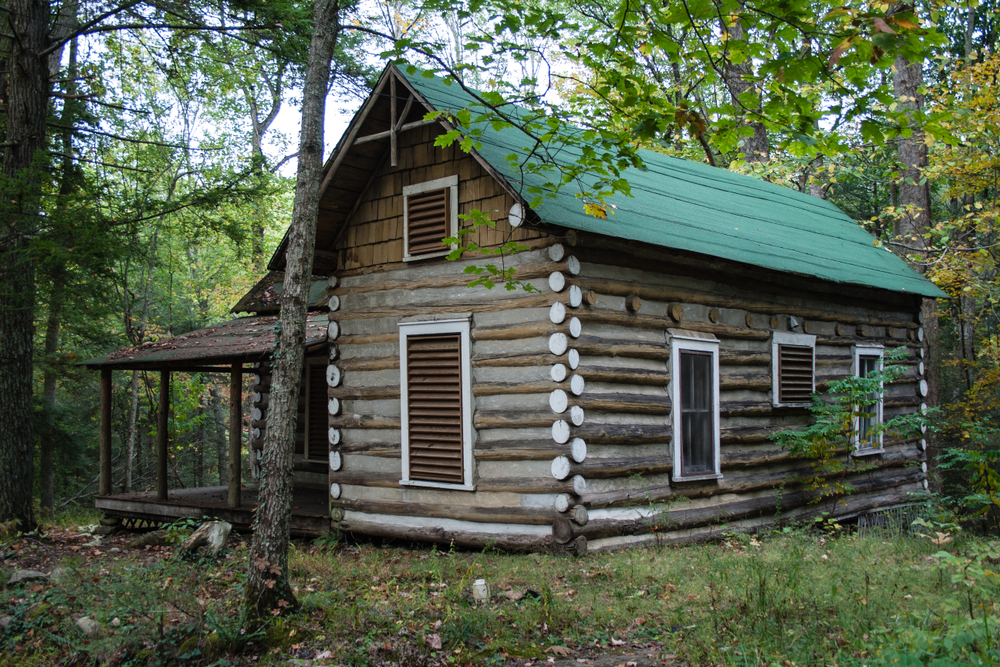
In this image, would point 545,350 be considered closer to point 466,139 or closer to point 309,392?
point 466,139

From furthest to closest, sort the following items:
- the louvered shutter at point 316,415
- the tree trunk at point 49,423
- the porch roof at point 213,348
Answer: the tree trunk at point 49,423 → the louvered shutter at point 316,415 → the porch roof at point 213,348

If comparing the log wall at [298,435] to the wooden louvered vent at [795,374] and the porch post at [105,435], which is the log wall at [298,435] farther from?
the wooden louvered vent at [795,374]

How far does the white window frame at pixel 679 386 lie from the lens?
34.9 ft

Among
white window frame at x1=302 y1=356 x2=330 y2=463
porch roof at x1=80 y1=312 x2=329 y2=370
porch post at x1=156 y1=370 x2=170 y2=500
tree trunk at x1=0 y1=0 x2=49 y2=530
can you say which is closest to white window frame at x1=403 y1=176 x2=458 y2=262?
porch roof at x1=80 y1=312 x2=329 y2=370

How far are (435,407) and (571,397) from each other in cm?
215

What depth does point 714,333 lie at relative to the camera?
452 inches

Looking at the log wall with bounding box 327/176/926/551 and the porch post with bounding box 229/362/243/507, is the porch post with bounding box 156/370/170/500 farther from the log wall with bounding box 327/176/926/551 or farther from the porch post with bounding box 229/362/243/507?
the log wall with bounding box 327/176/926/551

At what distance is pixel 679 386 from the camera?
10.8m

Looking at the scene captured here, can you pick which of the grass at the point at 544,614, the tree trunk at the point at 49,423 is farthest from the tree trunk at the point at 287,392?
the tree trunk at the point at 49,423

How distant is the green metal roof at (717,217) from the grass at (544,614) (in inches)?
164

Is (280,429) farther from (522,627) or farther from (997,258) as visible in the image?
(997,258)

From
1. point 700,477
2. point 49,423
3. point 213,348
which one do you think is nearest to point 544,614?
point 700,477

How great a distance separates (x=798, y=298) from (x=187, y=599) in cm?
1068

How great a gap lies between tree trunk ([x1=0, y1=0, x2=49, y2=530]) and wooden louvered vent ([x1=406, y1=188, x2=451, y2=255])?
5689 millimetres
